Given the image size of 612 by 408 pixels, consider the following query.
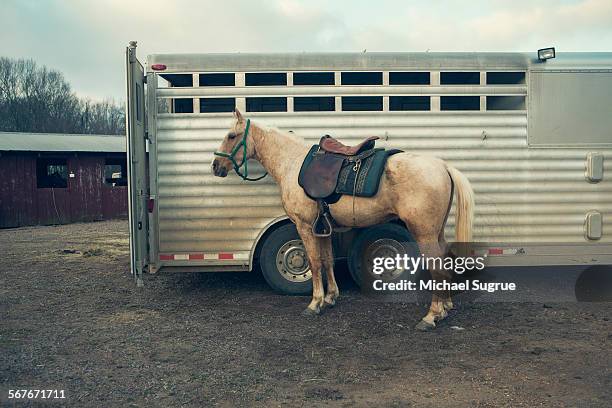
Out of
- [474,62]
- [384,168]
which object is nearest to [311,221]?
[384,168]

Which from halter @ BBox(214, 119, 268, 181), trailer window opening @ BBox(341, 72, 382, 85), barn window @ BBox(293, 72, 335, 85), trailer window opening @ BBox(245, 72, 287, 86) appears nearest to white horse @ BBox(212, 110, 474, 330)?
halter @ BBox(214, 119, 268, 181)

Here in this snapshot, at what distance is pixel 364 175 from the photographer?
5688 millimetres

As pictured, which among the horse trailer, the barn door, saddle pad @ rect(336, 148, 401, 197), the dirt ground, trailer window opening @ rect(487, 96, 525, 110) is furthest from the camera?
trailer window opening @ rect(487, 96, 525, 110)

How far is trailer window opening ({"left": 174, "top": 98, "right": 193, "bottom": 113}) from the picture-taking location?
6.46 meters

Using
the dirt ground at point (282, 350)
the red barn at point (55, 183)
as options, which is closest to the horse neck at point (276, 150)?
the dirt ground at point (282, 350)

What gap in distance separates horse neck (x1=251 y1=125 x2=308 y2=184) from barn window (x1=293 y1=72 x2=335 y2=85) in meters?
0.77

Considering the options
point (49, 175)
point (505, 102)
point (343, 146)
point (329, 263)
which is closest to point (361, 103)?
point (343, 146)

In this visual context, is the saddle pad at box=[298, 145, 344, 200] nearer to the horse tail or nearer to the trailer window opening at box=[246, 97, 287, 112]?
the trailer window opening at box=[246, 97, 287, 112]

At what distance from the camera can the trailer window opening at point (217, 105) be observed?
657 cm

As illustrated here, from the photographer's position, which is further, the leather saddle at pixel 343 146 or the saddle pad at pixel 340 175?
the leather saddle at pixel 343 146

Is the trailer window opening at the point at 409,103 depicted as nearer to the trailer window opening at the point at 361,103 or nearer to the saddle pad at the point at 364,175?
the trailer window opening at the point at 361,103

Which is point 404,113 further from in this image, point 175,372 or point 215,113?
point 175,372

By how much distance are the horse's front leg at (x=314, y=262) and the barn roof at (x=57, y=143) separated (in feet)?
46.7

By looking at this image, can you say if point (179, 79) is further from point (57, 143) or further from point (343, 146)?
point (57, 143)
